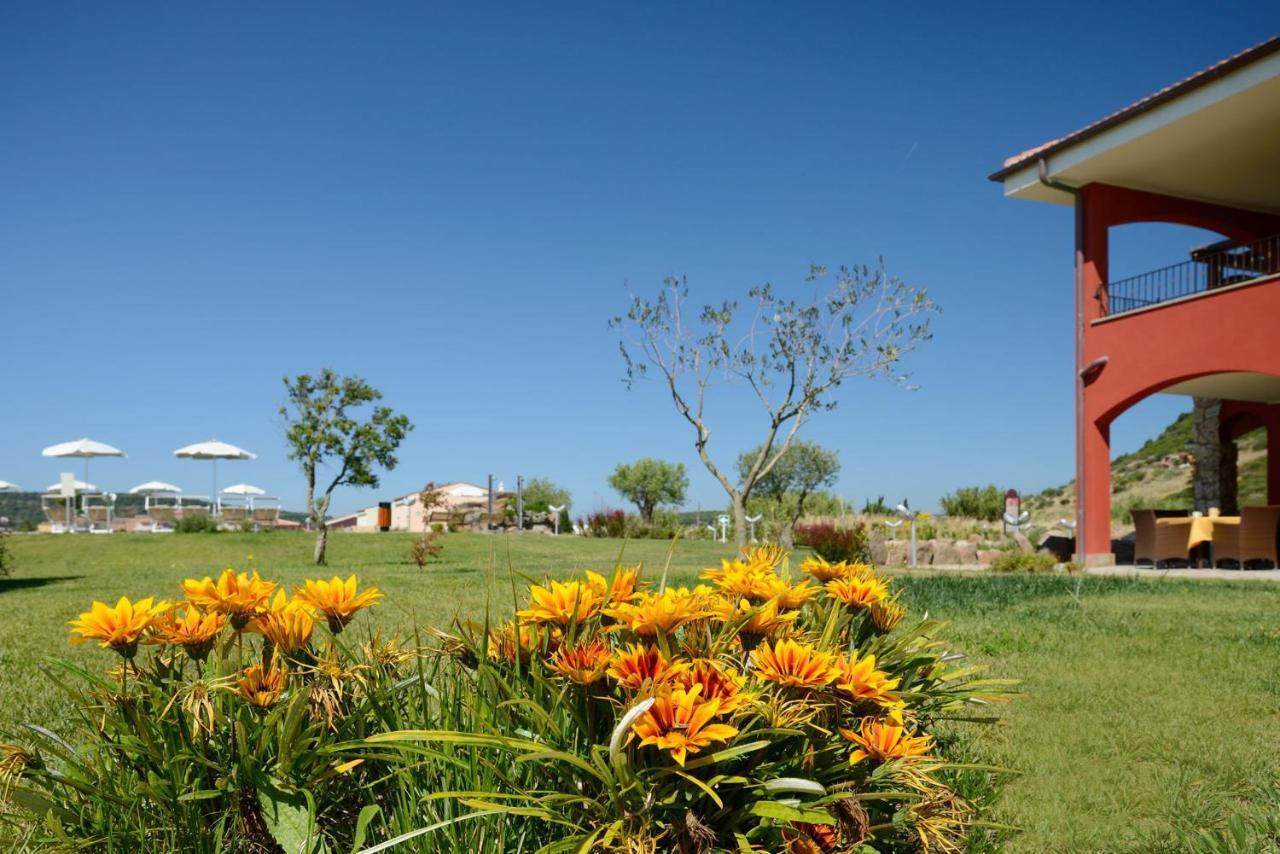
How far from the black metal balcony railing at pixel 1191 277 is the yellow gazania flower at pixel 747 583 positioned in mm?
13137

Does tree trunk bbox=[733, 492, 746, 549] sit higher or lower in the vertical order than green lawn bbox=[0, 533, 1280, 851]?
higher

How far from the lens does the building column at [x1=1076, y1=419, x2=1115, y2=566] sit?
1327 centimetres

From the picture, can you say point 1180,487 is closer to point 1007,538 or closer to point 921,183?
point 1007,538

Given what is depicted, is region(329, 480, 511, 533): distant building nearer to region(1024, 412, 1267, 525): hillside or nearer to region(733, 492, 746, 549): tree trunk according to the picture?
region(733, 492, 746, 549): tree trunk

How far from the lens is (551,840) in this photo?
4.66 ft

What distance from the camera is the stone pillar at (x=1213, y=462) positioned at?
16.4 meters

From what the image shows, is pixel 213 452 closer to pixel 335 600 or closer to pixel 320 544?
pixel 320 544

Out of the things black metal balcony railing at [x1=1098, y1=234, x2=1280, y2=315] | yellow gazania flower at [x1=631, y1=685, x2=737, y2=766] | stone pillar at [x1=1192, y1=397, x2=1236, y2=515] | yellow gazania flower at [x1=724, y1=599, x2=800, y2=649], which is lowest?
yellow gazania flower at [x1=631, y1=685, x2=737, y2=766]

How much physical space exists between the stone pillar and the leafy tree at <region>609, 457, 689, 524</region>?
902 inches

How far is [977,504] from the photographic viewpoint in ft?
77.5

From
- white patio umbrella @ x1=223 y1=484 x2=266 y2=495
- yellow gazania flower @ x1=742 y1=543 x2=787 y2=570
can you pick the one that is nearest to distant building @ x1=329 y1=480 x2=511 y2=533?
white patio umbrella @ x1=223 y1=484 x2=266 y2=495

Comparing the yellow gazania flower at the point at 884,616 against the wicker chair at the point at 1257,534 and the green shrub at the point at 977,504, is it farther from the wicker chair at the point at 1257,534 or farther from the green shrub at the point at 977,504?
the green shrub at the point at 977,504

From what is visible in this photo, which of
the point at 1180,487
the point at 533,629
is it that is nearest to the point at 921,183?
the point at 533,629

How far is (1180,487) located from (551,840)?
28.9m
